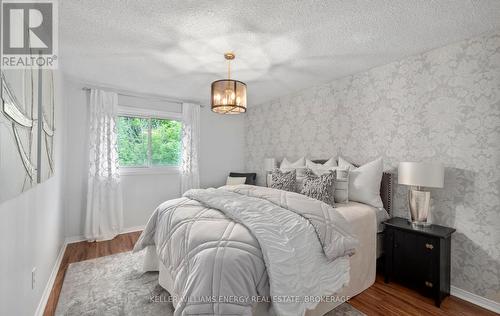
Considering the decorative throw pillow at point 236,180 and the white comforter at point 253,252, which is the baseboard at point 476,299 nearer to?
the white comforter at point 253,252

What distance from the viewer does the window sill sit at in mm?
3738

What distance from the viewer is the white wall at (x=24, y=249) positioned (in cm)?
114

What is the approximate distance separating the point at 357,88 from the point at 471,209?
1719 millimetres

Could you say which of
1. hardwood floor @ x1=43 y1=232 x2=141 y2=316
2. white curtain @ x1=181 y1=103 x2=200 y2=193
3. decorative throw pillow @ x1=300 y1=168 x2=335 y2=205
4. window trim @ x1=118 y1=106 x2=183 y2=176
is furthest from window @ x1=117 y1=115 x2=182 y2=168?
decorative throw pillow @ x1=300 y1=168 x2=335 y2=205

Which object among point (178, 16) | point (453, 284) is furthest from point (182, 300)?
point (453, 284)

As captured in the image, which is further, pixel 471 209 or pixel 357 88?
pixel 357 88

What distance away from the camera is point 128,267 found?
2.53m

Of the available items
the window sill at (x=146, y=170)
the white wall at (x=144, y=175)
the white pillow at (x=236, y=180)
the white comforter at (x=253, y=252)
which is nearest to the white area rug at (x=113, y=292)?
the white comforter at (x=253, y=252)

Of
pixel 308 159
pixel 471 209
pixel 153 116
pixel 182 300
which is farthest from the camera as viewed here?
pixel 153 116

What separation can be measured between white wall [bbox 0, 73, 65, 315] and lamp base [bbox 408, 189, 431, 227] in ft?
9.71

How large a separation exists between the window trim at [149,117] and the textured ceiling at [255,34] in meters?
0.81

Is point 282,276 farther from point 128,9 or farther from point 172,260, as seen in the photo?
point 128,9

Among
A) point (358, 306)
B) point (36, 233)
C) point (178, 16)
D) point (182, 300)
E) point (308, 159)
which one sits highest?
point (178, 16)

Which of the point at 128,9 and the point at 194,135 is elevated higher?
the point at 128,9
